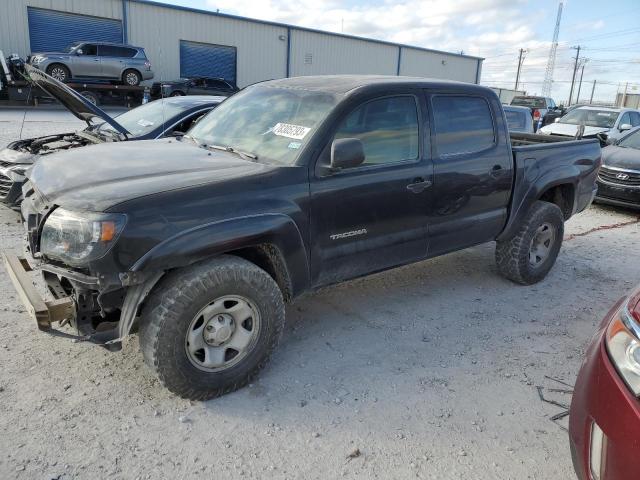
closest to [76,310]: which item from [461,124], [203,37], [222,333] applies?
[222,333]

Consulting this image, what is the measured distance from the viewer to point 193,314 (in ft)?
9.59

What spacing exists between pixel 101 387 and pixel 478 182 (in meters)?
3.24

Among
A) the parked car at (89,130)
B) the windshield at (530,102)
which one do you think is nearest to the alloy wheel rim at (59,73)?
the parked car at (89,130)

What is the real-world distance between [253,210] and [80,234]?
94 centimetres

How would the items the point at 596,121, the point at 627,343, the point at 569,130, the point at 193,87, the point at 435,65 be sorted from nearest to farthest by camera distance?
the point at 627,343 → the point at 569,130 → the point at 596,121 → the point at 193,87 → the point at 435,65

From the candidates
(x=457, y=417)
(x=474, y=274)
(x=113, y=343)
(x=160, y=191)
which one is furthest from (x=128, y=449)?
(x=474, y=274)

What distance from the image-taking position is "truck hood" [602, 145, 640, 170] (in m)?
8.85

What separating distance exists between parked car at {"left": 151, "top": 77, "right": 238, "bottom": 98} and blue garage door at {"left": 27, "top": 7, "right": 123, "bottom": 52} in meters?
5.06

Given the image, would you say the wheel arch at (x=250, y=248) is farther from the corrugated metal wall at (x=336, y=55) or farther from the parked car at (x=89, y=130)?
the corrugated metal wall at (x=336, y=55)

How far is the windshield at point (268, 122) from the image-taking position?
352 cm

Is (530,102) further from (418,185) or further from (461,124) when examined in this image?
(418,185)

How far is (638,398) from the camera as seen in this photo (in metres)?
1.89

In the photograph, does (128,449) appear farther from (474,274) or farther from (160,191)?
(474,274)

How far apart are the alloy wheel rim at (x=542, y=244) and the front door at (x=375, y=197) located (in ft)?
5.42
